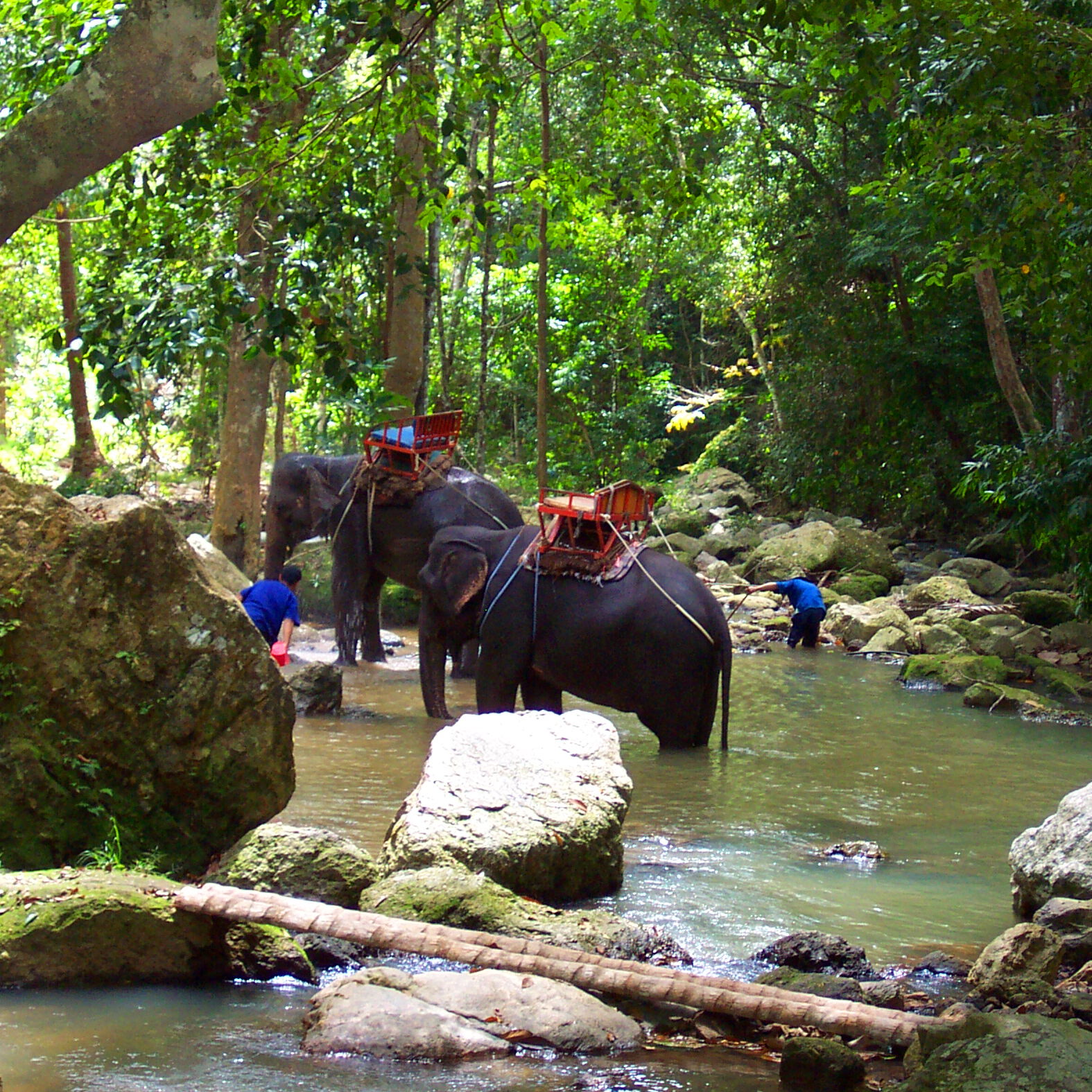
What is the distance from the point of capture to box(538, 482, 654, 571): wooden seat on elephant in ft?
26.2

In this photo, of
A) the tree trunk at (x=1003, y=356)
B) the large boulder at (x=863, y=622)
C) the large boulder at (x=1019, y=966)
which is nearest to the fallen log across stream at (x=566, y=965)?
the large boulder at (x=1019, y=966)

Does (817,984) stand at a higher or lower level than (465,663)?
lower

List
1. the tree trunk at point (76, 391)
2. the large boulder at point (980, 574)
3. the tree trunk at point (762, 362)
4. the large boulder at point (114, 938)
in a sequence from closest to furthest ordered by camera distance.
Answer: the large boulder at point (114, 938), the large boulder at point (980, 574), the tree trunk at point (76, 391), the tree trunk at point (762, 362)

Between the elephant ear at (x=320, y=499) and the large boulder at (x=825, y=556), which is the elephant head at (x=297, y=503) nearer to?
the elephant ear at (x=320, y=499)

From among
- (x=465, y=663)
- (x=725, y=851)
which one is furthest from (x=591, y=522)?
(x=465, y=663)

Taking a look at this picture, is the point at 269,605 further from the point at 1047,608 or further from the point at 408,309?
the point at 1047,608

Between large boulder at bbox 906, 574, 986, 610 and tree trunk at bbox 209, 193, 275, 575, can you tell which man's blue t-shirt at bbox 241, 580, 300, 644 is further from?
large boulder at bbox 906, 574, 986, 610

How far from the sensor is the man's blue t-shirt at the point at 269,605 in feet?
27.5

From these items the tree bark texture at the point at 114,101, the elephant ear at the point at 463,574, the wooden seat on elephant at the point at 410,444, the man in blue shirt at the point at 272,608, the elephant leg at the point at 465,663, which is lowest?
the elephant leg at the point at 465,663

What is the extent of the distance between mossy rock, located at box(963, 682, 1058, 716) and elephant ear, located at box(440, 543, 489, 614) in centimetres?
459

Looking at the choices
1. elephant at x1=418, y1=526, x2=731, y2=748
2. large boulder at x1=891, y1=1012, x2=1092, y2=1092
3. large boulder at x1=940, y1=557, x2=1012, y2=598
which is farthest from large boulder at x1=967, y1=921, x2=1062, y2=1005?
large boulder at x1=940, y1=557, x2=1012, y2=598

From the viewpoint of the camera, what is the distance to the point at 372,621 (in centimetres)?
1133

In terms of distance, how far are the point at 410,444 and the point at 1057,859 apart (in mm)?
6811

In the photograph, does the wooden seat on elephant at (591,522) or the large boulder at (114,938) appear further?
the wooden seat on elephant at (591,522)
